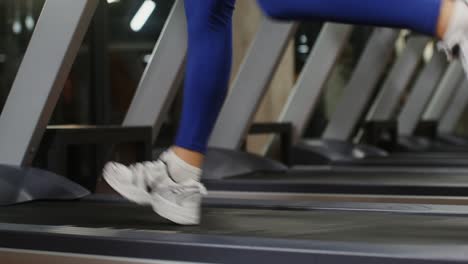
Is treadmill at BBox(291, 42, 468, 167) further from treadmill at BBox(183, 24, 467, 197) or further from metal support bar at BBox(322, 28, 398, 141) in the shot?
treadmill at BBox(183, 24, 467, 197)

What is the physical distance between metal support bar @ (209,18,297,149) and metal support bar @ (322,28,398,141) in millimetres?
1965

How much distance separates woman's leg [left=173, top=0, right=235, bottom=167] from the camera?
6.36 feet

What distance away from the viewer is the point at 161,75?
13.6 feet

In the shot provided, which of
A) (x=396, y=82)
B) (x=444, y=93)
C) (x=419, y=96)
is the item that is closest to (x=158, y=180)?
(x=396, y=82)

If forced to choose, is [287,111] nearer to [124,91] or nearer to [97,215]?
[124,91]


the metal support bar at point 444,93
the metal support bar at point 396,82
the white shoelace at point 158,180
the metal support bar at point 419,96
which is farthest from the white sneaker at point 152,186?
the metal support bar at point 444,93

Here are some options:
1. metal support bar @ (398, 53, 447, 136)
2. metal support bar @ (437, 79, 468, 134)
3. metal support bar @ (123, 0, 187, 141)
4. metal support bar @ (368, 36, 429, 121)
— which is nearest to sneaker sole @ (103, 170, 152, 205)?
metal support bar @ (123, 0, 187, 141)

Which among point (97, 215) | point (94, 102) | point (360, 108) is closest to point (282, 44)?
point (94, 102)

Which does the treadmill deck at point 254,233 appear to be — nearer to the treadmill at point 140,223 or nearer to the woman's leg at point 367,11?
the treadmill at point 140,223

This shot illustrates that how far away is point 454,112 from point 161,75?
811cm

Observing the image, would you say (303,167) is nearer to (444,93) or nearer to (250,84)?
(250,84)

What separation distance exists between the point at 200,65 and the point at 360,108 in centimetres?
498

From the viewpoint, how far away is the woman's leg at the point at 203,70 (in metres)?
1.94

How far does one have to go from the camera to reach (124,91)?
15.7 feet
